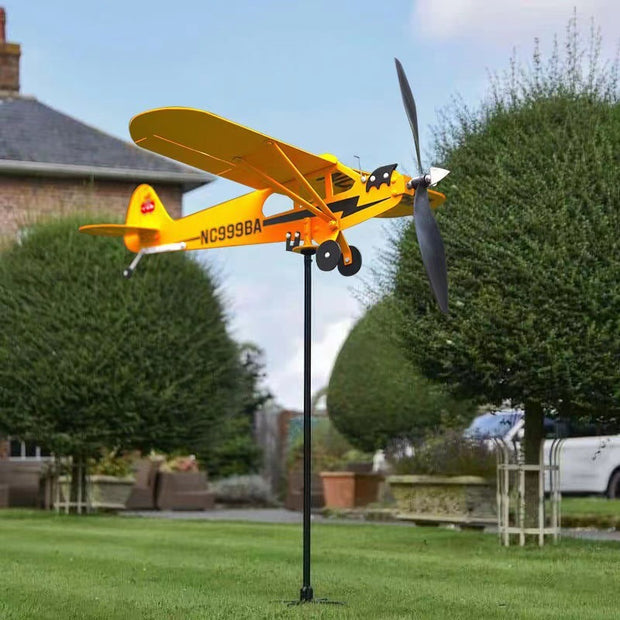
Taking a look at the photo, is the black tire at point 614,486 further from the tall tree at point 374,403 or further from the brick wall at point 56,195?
the brick wall at point 56,195

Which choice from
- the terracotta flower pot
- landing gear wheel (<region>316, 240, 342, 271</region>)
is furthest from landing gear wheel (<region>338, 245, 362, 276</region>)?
the terracotta flower pot

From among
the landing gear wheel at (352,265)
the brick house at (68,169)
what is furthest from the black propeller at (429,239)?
the brick house at (68,169)

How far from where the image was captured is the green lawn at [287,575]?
8438mm

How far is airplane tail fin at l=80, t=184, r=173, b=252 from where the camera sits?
44.8 feet

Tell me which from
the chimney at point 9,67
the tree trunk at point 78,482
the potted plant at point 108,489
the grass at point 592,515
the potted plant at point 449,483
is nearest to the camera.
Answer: the potted plant at point 449,483

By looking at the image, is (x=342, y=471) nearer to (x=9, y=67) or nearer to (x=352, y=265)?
(x=9, y=67)

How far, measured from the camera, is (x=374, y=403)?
913 inches

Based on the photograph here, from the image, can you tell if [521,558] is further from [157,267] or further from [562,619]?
[157,267]

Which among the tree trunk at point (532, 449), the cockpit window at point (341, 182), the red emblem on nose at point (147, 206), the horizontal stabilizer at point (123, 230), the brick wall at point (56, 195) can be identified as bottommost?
the tree trunk at point (532, 449)

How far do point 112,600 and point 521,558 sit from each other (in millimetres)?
5214

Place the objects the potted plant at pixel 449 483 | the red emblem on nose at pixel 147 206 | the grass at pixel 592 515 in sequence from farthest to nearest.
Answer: the grass at pixel 592 515, the potted plant at pixel 449 483, the red emblem on nose at pixel 147 206

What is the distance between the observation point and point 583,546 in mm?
13609

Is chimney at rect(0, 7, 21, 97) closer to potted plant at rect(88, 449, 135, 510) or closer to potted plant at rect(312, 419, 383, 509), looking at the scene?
potted plant at rect(88, 449, 135, 510)

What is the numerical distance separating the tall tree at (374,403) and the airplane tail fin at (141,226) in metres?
7.98
